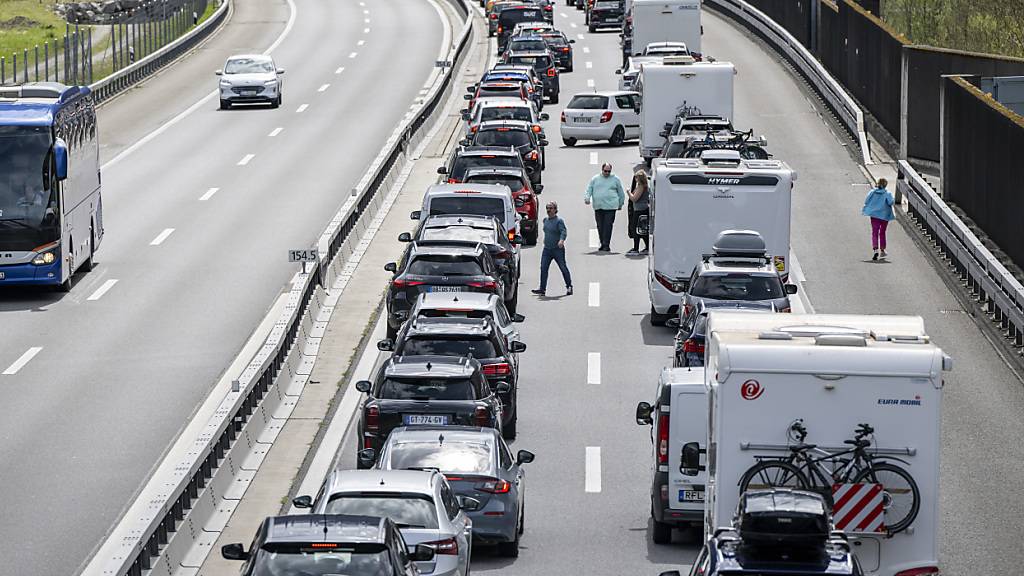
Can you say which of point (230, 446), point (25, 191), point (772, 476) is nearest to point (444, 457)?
point (772, 476)

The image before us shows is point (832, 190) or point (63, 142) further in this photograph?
point (832, 190)

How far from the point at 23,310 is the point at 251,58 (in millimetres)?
30205

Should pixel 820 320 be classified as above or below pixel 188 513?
above

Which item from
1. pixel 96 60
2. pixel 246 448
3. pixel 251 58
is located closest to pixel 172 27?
pixel 96 60

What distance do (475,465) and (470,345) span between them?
16.1ft

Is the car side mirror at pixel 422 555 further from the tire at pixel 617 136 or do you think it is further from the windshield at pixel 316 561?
the tire at pixel 617 136

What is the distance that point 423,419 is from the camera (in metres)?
19.3

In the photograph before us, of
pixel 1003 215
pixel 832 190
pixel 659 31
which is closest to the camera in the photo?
pixel 1003 215

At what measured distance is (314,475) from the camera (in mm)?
20719

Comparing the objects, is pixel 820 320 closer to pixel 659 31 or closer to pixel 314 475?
pixel 314 475

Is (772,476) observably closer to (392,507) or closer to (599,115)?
(392,507)

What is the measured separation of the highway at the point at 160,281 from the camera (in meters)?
20.5

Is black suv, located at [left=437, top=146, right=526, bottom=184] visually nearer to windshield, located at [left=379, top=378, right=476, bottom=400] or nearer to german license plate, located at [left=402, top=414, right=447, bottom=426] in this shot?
windshield, located at [left=379, top=378, right=476, bottom=400]

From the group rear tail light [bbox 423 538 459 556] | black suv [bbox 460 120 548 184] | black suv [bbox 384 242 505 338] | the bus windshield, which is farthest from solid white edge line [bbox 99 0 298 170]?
rear tail light [bbox 423 538 459 556]
